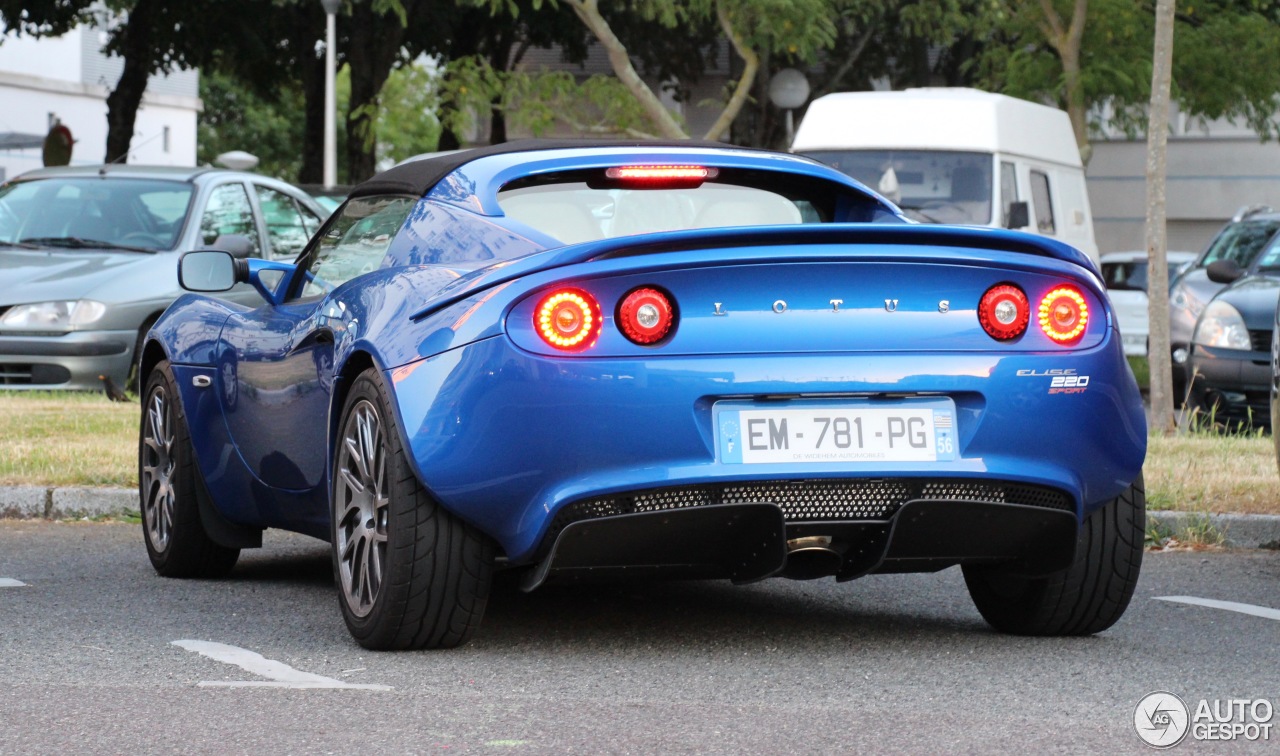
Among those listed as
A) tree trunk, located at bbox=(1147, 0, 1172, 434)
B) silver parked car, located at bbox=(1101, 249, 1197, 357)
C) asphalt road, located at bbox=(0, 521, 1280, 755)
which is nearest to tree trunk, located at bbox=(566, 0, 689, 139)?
silver parked car, located at bbox=(1101, 249, 1197, 357)

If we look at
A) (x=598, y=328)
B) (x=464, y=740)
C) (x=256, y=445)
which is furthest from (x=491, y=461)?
(x=256, y=445)

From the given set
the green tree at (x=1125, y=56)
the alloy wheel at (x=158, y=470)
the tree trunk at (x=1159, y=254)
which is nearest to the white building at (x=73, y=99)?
the green tree at (x=1125, y=56)

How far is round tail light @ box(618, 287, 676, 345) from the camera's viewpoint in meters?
4.60

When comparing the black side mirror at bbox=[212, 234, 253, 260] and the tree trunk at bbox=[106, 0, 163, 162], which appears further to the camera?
the tree trunk at bbox=[106, 0, 163, 162]

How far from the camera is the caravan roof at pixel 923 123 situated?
1620 cm

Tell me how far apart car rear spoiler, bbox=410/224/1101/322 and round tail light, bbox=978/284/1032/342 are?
4.3 inches

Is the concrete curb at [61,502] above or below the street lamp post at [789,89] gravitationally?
below

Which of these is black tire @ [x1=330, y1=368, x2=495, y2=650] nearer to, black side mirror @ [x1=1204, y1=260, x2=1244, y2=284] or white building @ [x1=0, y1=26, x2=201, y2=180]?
black side mirror @ [x1=1204, y1=260, x2=1244, y2=284]

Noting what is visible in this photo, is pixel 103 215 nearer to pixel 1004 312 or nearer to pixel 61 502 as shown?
pixel 61 502

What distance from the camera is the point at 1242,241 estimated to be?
53.0ft

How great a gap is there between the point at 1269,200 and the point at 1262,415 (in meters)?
28.8

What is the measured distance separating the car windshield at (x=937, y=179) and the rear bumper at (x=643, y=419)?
440 inches

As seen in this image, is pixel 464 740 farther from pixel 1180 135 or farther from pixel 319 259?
pixel 1180 135

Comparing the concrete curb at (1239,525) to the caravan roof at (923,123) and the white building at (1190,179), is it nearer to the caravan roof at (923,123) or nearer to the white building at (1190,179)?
the caravan roof at (923,123)
